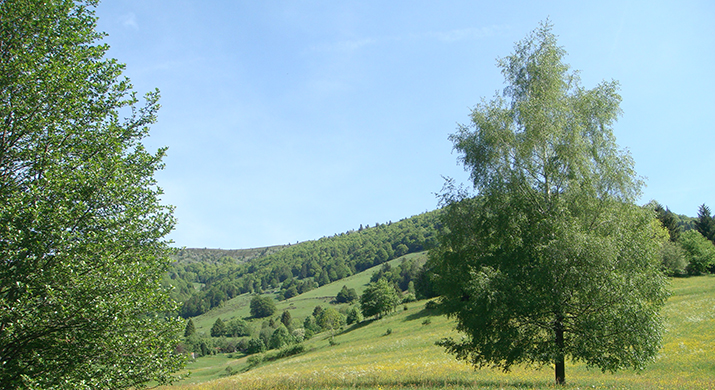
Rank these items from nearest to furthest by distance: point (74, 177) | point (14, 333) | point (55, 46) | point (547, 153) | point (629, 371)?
point (14, 333) → point (74, 177) → point (55, 46) → point (547, 153) → point (629, 371)

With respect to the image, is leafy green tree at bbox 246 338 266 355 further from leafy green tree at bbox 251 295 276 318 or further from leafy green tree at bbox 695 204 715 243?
leafy green tree at bbox 695 204 715 243

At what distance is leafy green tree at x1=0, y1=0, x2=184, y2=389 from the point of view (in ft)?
33.2

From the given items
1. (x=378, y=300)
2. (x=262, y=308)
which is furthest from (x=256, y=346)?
(x=262, y=308)

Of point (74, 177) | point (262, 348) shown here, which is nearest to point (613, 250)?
point (74, 177)

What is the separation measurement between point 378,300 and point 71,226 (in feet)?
270

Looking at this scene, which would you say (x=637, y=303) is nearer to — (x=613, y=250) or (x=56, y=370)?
(x=613, y=250)

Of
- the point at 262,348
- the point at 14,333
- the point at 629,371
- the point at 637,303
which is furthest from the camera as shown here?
the point at 262,348

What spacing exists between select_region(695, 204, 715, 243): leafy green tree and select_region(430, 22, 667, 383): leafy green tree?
10827 cm

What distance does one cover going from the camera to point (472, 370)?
26859 millimetres

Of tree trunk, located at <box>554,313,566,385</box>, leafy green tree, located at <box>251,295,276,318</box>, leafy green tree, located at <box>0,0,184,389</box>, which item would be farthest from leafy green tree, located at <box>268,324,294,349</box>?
leafy green tree, located at <box>0,0,184,389</box>

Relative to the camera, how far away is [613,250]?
15.9 meters

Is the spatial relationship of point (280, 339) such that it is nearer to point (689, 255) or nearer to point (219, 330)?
point (219, 330)

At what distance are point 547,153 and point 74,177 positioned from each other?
63.1 ft

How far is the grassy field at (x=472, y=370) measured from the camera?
1828 centimetres
